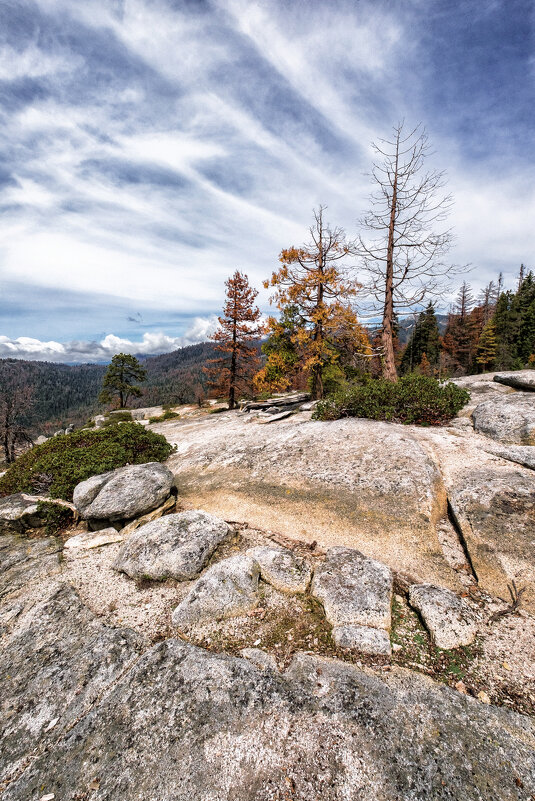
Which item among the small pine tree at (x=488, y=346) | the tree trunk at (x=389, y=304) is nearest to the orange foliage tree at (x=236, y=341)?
the tree trunk at (x=389, y=304)

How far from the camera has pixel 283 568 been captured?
521 centimetres

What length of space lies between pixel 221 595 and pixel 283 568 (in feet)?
3.73

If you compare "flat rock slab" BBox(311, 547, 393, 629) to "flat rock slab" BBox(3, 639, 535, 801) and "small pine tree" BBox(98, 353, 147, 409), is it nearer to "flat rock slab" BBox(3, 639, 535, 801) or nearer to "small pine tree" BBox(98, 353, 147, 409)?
"flat rock slab" BBox(3, 639, 535, 801)

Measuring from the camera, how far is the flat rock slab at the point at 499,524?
478 centimetres

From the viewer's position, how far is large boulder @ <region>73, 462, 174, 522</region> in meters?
7.29

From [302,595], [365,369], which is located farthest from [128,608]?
[365,369]

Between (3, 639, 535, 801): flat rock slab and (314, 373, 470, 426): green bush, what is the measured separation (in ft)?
28.6

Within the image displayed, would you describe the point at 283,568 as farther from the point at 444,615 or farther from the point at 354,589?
the point at 444,615

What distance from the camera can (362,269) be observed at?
51.2ft

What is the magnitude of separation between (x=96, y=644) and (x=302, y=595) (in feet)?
9.33

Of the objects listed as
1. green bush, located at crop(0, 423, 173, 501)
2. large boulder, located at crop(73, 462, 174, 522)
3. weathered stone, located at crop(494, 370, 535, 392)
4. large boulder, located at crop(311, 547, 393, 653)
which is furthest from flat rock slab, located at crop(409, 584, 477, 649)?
weathered stone, located at crop(494, 370, 535, 392)

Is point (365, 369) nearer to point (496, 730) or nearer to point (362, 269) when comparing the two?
point (362, 269)

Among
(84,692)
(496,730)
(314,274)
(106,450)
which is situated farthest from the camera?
(314,274)

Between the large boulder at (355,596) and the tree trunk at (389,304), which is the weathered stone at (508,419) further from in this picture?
the large boulder at (355,596)
